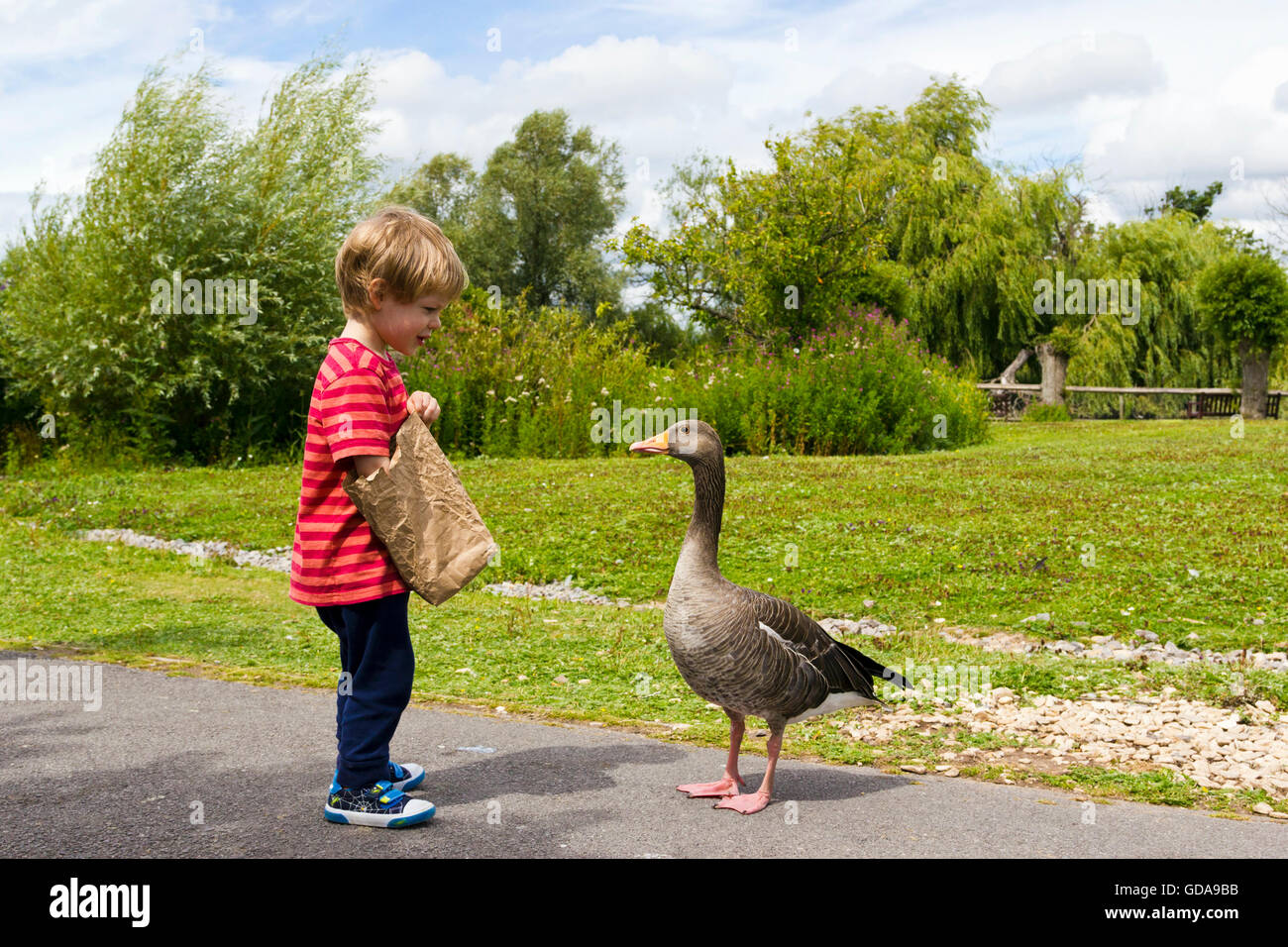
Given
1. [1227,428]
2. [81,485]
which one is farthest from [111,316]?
[1227,428]

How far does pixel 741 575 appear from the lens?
9648 millimetres

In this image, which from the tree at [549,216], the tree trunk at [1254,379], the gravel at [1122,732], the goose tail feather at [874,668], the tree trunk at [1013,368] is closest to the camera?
the goose tail feather at [874,668]

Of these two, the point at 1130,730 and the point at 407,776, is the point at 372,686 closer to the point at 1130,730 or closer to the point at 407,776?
the point at 407,776

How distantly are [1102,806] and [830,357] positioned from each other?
662 inches

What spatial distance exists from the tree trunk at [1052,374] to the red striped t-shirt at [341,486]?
3497 cm

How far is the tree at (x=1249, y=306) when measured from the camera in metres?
30.4

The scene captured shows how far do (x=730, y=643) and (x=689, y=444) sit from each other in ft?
2.59

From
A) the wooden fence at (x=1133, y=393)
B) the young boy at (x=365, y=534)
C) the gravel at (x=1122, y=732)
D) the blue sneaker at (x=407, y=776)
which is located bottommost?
the gravel at (x=1122, y=732)

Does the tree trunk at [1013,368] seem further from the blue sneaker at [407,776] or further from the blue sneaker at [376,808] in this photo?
the blue sneaker at [376,808]

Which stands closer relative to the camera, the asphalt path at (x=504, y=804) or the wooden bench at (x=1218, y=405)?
the asphalt path at (x=504, y=804)

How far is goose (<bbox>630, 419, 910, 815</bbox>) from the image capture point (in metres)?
4.11

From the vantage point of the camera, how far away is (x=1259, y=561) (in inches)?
367

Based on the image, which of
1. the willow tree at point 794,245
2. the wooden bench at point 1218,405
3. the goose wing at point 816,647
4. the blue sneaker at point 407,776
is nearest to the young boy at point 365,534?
the blue sneaker at point 407,776

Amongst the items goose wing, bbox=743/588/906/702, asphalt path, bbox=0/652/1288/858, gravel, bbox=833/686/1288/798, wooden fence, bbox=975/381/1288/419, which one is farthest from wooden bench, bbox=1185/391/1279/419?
goose wing, bbox=743/588/906/702
